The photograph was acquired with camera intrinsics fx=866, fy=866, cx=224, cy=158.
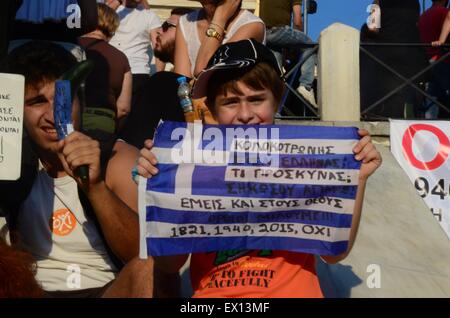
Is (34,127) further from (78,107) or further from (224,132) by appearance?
(224,132)

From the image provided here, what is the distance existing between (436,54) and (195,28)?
15.1 ft

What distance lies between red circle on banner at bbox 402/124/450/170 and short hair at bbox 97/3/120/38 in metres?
2.79

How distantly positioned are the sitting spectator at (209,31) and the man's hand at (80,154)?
4.75 ft

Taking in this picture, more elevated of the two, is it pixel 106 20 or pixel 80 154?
pixel 106 20

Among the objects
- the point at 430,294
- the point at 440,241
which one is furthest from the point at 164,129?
the point at 440,241

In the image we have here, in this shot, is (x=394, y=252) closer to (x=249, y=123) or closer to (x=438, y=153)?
(x=249, y=123)

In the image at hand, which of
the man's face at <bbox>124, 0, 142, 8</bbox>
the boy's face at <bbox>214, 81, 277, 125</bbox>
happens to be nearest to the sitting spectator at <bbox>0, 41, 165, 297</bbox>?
the boy's face at <bbox>214, 81, 277, 125</bbox>

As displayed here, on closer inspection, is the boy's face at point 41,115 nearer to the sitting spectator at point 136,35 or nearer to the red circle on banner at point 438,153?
the sitting spectator at point 136,35

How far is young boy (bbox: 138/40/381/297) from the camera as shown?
10.8ft

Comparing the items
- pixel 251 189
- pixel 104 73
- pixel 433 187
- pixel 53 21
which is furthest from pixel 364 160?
pixel 433 187

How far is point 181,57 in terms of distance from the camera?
5.05 metres

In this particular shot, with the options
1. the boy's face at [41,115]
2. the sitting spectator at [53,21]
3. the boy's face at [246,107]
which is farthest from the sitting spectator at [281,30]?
the boy's face at [246,107]

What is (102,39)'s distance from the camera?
627 cm
